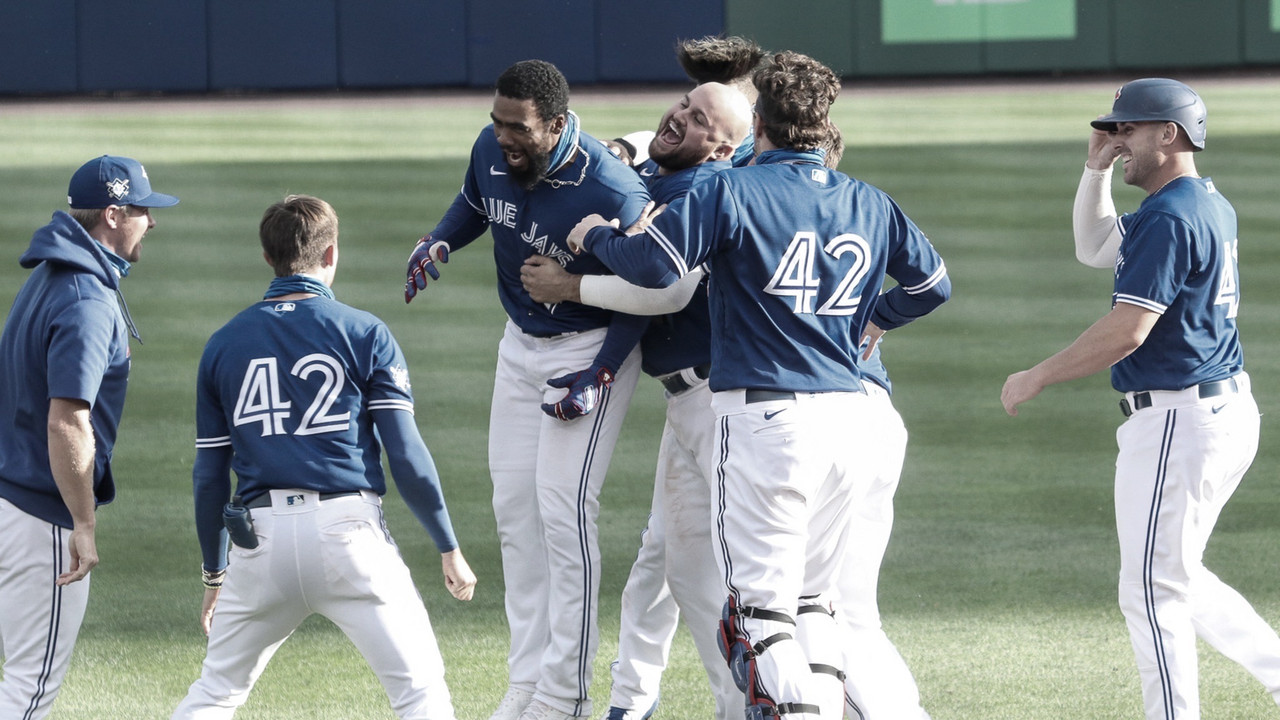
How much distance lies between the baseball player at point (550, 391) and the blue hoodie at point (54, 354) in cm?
98

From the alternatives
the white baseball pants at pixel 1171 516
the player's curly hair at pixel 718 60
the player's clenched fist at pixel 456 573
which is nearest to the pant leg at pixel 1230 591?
→ the white baseball pants at pixel 1171 516

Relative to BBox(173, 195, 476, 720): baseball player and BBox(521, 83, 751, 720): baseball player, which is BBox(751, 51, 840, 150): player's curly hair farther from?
BBox(173, 195, 476, 720): baseball player

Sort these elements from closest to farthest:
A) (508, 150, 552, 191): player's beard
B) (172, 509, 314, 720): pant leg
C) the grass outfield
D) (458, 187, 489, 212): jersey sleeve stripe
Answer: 1. (172, 509, 314, 720): pant leg
2. (508, 150, 552, 191): player's beard
3. (458, 187, 489, 212): jersey sleeve stripe
4. the grass outfield

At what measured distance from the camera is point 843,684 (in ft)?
12.2

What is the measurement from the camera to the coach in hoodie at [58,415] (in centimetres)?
348

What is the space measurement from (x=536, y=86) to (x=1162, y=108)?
1.69m

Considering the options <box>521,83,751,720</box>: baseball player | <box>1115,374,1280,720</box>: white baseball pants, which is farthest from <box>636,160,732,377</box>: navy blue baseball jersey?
<box>1115,374,1280,720</box>: white baseball pants

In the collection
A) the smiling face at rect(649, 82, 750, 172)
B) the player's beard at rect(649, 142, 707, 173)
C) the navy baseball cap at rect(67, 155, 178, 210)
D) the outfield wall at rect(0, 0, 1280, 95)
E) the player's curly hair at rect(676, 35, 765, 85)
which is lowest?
the navy baseball cap at rect(67, 155, 178, 210)

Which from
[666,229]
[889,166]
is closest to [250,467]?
[666,229]

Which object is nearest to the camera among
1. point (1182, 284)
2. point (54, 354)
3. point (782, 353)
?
point (54, 354)

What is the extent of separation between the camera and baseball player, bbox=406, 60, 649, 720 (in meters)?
4.14

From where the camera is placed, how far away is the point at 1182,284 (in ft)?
12.5

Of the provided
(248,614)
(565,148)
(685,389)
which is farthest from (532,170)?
(248,614)

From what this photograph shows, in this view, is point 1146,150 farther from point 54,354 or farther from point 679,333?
point 54,354
